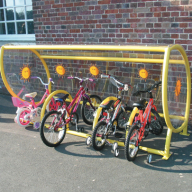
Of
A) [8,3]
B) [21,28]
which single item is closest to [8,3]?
[8,3]

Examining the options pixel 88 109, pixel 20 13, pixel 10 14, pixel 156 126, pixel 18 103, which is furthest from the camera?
pixel 10 14

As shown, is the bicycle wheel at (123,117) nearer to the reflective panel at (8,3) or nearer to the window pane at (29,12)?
the window pane at (29,12)

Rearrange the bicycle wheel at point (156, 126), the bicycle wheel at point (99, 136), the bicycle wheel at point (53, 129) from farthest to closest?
the bicycle wheel at point (156, 126) → the bicycle wheel at point (53, 129) → the bicycle wheel at point (99, 136)

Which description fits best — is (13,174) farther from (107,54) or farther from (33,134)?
(107,54)

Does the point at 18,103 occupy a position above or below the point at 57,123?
above

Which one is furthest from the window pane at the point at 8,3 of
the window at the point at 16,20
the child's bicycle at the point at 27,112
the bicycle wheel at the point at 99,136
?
the bicycle wheel at the point at 99,136

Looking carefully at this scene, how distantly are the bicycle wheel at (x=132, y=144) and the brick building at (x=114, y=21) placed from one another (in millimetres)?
1339

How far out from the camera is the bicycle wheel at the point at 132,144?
329 cm

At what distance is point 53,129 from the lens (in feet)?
12.8

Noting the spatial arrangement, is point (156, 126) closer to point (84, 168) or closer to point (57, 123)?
point (84, 168)

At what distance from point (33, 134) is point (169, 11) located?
3240mm

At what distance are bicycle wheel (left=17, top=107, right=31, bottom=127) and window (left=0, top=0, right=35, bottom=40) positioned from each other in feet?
9.14

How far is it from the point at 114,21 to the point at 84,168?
2921mm

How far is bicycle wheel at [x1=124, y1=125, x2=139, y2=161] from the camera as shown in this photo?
3.29 metres
